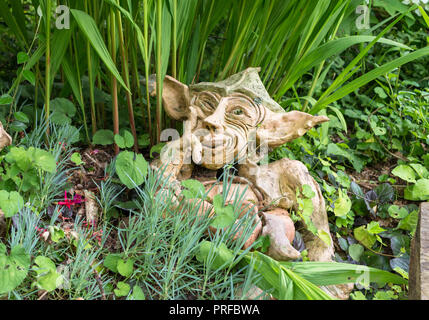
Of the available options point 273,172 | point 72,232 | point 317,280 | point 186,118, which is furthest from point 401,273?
point 72,232

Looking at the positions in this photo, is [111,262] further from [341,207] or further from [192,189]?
[341,207]

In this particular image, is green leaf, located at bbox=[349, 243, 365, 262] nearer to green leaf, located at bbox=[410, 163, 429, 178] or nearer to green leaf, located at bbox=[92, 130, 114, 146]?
green leaf, located at bbox=[410, 163, 429, 178]

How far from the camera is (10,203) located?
3.65ft

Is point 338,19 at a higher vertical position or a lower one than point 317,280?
higher

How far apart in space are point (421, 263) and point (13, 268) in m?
1.05

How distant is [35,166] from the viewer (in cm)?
129

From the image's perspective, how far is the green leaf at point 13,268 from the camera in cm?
→ 99

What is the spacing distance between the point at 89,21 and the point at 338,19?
89 centimetres

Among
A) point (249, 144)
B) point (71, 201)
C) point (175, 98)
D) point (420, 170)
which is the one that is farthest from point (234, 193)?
point (420, 170)

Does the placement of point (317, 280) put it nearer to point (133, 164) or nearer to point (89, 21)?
point (133, 164)

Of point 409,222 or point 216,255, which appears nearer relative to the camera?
point 216,255

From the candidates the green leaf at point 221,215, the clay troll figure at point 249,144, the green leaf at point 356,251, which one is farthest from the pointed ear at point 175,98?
the green leaf at point 356,251

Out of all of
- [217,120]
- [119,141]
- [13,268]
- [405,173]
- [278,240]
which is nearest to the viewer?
[13,268]
